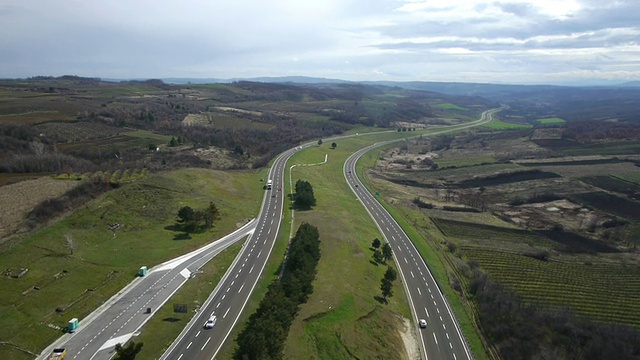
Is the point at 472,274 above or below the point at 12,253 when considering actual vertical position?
below

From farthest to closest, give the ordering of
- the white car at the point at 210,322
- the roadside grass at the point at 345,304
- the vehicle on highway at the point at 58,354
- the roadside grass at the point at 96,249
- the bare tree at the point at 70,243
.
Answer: the bare tree at the point at 70,243 → the white car at the point at 210,322 → the roadside grass at the point at 96,249 → the roadside grass at the point at 345,304 → the vehicle on highway at the point at 58,354

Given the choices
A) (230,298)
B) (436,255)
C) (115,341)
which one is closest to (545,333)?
(436,255)

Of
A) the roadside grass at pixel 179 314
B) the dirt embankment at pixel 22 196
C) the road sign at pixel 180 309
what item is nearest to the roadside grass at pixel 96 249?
the dirt embankment at pixel 22 196

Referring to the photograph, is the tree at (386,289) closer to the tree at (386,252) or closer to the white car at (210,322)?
the tree at (386,252)

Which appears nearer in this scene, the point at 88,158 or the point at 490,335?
the point at 490,335

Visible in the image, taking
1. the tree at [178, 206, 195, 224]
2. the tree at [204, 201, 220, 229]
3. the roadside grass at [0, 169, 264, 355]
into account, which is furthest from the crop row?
the tree at [178, 206, 195, 224]

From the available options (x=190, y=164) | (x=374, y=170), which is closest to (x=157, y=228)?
(x=190, y=164)

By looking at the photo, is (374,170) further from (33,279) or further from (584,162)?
(33,279)
